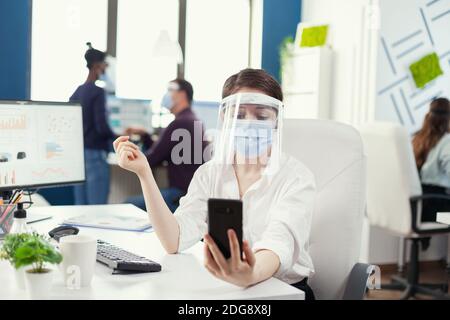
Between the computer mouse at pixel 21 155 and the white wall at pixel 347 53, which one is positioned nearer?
the computer mouse at pixel 21 155

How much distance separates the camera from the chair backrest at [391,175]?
3.21 m

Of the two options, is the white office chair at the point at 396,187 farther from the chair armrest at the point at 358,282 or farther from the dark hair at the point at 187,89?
the chair armrest at the point at 358,282

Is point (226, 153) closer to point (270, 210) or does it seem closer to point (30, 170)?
point (270, 210)

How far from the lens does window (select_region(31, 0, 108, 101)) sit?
4.47 metres

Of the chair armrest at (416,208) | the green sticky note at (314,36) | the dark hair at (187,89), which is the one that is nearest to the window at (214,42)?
the green sticky note at (314,36)

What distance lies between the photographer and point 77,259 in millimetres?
1107

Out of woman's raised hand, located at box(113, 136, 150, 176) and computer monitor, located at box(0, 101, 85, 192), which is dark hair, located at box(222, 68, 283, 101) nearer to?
woman's raised hand, located at box(113, 136, 150, 176)

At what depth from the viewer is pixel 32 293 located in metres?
1.04

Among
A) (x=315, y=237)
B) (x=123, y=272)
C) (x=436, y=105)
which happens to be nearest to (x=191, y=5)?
(x=436, y=105)

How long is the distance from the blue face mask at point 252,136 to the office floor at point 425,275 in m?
2.54

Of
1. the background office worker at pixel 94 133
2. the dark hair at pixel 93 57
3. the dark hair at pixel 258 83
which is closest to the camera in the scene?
the dark hair at pixel 258 83

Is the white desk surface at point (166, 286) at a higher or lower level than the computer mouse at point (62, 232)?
lower

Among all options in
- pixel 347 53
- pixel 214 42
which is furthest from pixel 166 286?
pixel 214 42
